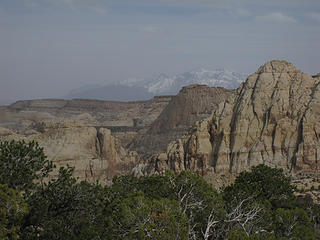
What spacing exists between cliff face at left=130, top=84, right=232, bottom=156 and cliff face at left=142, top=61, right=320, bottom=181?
122 ft

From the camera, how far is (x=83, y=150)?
84500mm

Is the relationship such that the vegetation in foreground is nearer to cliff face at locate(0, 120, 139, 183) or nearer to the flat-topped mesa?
the flat-topped mesa

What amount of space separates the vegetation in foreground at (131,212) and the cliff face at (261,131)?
28452 millimetres

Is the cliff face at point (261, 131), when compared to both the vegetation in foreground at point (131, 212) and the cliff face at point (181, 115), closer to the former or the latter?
the vegetation in foreground at point (131, 212)

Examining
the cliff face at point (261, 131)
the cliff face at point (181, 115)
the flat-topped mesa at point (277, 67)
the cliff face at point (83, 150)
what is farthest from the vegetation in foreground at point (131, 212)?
the cliff face at point (181, 115)

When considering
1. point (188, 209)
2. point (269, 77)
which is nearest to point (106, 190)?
point (188, 209)

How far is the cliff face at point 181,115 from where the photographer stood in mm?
104812

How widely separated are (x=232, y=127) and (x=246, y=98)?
15.3ft

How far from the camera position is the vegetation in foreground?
1919 cm

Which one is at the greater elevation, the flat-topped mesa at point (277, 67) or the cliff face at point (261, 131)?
the flat-topped mesa at point (277, 67)

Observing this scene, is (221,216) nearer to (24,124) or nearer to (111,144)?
(111,144)

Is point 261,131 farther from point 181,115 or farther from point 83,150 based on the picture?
point 181,115

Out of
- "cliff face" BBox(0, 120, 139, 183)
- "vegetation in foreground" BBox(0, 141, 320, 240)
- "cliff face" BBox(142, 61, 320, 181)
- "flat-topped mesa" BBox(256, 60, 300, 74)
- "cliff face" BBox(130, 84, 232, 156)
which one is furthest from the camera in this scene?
"cliff face" BBox(130, 84, 232, 156)

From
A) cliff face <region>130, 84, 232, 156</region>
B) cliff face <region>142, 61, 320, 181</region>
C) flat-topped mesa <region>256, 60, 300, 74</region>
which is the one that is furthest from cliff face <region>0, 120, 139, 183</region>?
flat-topped mesa <region>256, 60, 300, 74</region>
